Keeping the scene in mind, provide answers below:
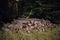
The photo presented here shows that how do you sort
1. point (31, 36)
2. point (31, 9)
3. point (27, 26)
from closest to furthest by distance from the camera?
point (31, 36)
point (27, 26)
point (31, 9)

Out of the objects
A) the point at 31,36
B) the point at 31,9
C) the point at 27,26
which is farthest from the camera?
the point at 31,9

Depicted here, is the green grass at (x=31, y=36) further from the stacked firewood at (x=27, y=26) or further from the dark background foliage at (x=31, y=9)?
the dark background foliage at (x=31, y=9)

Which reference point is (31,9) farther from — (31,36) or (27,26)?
(31,36)

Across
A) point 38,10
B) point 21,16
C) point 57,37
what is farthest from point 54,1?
point 57,37

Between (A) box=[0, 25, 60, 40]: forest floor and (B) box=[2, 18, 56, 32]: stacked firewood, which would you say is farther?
(B) box=[2, 18, 56, 32]: stacked firewood

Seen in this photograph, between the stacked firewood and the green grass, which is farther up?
the green grass

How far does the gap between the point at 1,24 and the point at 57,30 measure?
8.11ft

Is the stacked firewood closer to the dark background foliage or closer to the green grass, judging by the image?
the green grass

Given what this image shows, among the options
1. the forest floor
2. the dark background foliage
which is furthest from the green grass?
the dark background foliage

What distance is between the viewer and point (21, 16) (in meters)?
11.3

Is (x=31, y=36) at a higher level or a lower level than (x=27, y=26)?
higher

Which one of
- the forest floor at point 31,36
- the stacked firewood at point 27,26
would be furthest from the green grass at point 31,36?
the stacked firewood at point 27,26

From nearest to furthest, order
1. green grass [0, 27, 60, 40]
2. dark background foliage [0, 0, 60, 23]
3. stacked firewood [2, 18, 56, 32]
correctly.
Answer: green grass [0, 27, 60, 40] < stacked firewood [2, 18, 56, 32] < dark background foliage [0, 0, 60, 23]

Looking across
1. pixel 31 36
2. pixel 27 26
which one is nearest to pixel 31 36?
pixel 31 36
